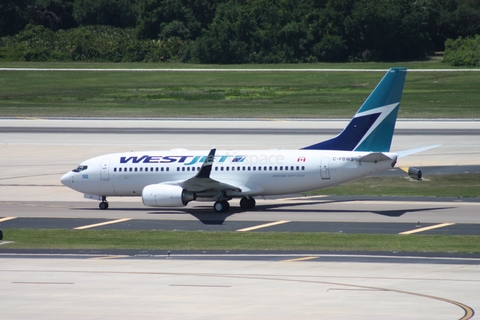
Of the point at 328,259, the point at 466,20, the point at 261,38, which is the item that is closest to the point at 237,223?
the point at 328,259

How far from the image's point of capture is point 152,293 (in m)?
27.3

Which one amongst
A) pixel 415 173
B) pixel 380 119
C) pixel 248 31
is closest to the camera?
pixel 380 119

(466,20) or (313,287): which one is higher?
(466,20)

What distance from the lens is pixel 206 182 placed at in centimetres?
4534

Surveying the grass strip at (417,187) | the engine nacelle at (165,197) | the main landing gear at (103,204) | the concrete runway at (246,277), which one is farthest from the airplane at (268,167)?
the grass strip at (417,187)

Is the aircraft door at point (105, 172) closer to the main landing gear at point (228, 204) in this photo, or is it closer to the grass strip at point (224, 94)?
the main landing gear at point (228, 204)

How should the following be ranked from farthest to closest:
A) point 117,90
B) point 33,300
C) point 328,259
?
point 117,90, point 328,259, point 33,300

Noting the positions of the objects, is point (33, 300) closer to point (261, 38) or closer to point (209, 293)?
point (209, 293)

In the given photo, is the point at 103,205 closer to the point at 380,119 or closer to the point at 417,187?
the point at 380,119

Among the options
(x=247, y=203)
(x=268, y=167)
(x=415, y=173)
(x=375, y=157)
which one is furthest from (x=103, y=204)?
(x=415, y=173)

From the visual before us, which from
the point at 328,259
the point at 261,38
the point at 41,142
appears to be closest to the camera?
the point at 328,259

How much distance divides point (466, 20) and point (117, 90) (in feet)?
232

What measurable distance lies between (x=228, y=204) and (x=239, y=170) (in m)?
2.00

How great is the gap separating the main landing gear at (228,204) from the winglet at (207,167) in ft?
7.75
